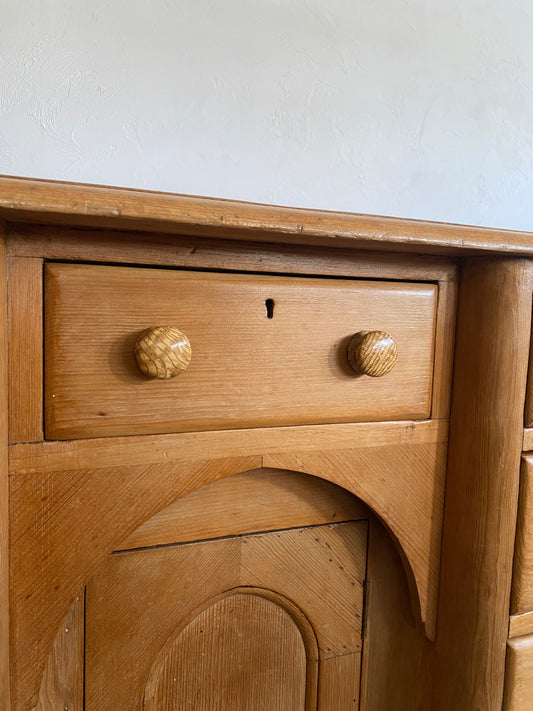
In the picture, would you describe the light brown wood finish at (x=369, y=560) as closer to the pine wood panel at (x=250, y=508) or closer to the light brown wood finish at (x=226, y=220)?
the pine wood panel at (x=250, y=508)

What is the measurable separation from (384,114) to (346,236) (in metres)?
0.68

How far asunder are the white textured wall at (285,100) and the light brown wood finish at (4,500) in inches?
18.5

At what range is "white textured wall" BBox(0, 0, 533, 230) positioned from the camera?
31.5 inches

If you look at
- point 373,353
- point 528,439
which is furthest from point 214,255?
point 528,439

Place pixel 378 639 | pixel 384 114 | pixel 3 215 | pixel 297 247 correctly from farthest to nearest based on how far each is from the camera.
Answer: pixel 384 114 < pixel 378 639 < pixel 297 247 < pixel 3 215

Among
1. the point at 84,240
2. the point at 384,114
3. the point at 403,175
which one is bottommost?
the point at 84,240

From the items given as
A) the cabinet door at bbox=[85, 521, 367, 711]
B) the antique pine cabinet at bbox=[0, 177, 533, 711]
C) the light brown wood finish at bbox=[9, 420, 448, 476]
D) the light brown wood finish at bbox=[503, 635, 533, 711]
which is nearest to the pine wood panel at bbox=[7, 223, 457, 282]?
the antique pine cabinet at bbox=[0, 177, 533, 711]

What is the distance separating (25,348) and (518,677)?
2.01ft

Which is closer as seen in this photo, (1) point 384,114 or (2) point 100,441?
(2) point 100,441

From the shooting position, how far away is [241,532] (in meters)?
0.59

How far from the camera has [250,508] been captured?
1.93 ft

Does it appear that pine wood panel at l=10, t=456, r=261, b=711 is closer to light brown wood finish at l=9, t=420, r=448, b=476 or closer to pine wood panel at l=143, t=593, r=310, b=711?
light brown wood finish at l=9, t=420, r=448, b=476

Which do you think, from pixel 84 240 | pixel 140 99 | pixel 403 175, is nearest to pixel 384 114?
pixel 403 175

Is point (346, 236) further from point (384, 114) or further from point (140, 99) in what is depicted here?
point (384, 114)
